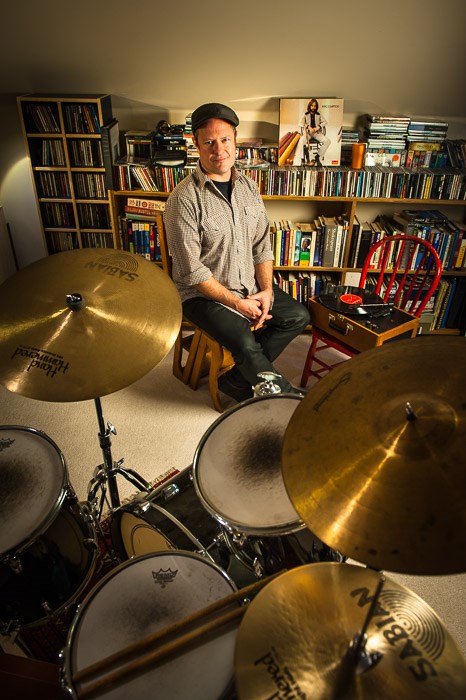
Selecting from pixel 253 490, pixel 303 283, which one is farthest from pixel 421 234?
pixel 253 490

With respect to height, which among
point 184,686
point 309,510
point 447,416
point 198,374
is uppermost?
point 447,416

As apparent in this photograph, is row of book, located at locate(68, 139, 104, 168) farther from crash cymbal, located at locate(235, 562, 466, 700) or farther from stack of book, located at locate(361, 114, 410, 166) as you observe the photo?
crash cymbal, located at locate(235, 562, 466, 700)

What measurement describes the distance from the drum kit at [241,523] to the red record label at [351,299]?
3.80ft

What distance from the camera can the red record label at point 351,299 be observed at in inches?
92.3

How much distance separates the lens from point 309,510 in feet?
2.36

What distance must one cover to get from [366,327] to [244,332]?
57 centimetres

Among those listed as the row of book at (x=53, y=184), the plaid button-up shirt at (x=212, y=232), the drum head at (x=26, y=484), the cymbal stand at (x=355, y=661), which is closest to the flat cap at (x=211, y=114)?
the plaid button-up shirt at (x=212, y=232)

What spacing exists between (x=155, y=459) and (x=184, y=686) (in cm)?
137

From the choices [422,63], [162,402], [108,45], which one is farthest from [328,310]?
[108,45]

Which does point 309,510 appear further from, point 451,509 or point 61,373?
point 61,373

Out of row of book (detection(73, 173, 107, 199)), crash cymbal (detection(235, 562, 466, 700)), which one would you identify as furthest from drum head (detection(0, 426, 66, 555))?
row of book (detection(73, 173, 107, 199))

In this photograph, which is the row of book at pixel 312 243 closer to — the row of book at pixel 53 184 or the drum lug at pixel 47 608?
the row of book at pixel 53 184

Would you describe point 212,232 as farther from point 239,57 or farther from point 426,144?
point 426,144

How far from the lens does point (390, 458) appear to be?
2.26ft
